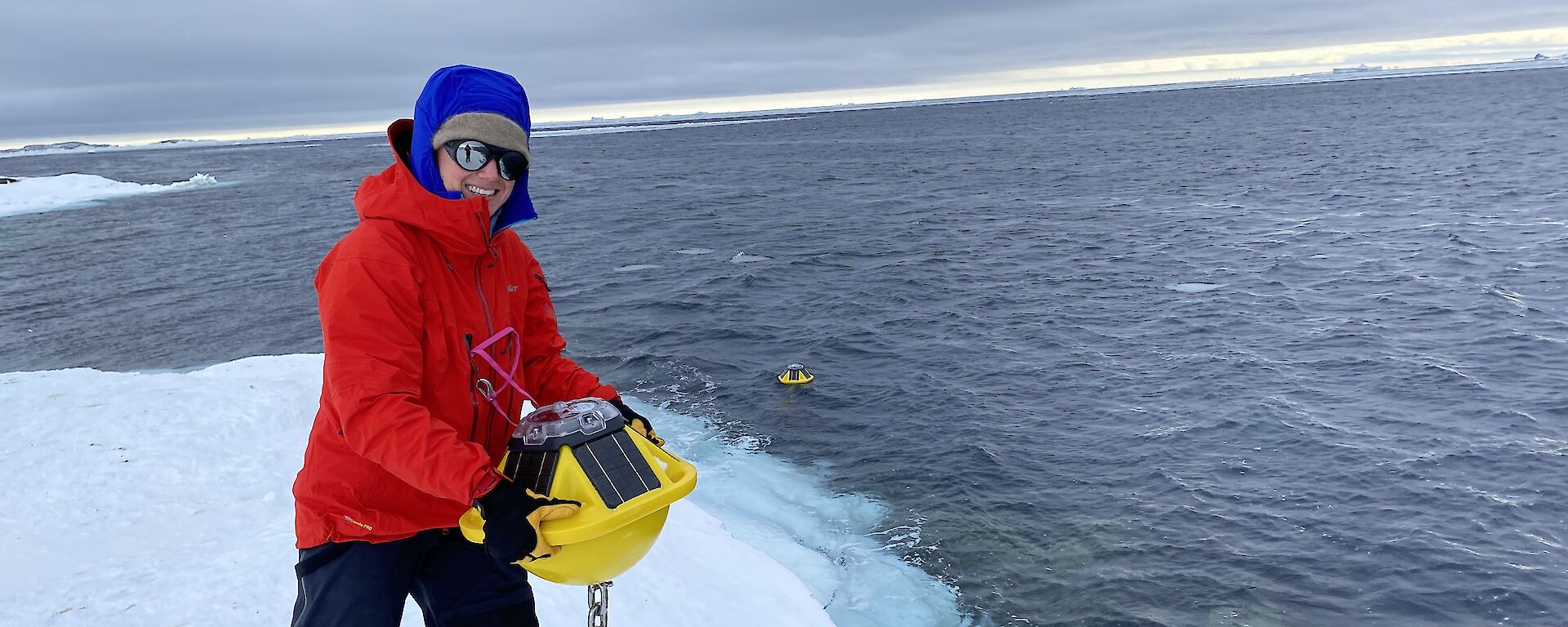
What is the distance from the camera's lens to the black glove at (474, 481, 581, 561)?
2391 millimetres

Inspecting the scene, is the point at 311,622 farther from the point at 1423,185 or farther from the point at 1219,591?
the point at 1423,185

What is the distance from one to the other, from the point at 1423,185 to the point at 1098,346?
29163mm

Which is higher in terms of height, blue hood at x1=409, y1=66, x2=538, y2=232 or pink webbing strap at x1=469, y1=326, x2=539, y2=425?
blue hood at x1=409, y1=66, x2=538, y2=232

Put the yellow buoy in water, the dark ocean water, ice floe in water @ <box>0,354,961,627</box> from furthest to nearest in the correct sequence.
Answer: the yellow buoy in water
the dark ocean water
ice floe in water @ <box>0,354,961,627</box>

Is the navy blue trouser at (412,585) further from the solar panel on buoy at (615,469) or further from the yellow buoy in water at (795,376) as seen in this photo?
the yellow buoy in water at (795,376)

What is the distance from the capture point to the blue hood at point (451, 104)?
8.29 ft

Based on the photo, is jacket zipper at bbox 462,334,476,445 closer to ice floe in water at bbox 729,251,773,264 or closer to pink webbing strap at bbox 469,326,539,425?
pink webbing strap at bbox 469,326,539,425

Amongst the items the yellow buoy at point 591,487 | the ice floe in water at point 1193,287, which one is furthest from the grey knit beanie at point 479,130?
the ice floe in water at point 1193,287

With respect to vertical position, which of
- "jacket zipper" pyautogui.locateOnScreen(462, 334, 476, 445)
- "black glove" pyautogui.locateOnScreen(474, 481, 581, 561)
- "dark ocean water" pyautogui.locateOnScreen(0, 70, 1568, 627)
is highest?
"jacket zipper" pyautogui.locateOnScreen(462, 334, 476, 445)

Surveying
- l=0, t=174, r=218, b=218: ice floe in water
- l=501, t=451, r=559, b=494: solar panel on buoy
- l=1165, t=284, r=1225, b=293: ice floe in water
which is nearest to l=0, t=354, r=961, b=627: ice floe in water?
l=501, t=451, r=559, b=494: solar panel on buoy

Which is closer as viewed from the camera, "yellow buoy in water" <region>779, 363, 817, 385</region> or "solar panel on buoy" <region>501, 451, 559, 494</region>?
"solar panel on buoy" <region>501, 451, 559, 494</region>

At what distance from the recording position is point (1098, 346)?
55.1 ft

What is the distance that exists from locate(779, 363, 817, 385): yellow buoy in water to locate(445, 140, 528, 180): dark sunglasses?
1262 centimetres

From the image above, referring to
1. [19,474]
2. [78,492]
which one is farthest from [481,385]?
[19,474]
